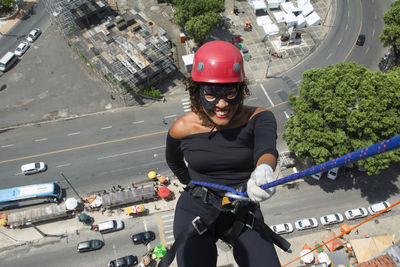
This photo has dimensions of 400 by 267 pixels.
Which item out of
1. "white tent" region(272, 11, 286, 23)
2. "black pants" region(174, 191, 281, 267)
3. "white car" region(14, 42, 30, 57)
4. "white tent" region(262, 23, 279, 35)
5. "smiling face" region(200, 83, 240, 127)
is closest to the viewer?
"smiling face" region(200, 83, 240, 127)

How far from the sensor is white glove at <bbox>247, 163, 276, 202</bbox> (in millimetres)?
7477

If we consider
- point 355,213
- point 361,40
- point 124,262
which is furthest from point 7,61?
point 361,40

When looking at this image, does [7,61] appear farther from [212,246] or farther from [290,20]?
[212,246]

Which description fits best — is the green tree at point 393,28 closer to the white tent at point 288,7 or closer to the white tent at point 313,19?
the white tent at point 313,19

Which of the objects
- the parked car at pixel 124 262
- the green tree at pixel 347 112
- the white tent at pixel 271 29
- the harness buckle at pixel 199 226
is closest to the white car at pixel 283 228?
the green tree at pixel 347 112

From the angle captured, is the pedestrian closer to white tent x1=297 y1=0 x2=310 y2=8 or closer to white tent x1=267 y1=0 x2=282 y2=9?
white tent x1=267 y1=0 x2=282 y2=9

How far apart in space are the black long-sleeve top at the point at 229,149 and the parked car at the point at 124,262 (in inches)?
1014

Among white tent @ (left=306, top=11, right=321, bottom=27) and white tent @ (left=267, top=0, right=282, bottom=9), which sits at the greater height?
white tent @ (left=267, top=0, right=282, bottom=9)

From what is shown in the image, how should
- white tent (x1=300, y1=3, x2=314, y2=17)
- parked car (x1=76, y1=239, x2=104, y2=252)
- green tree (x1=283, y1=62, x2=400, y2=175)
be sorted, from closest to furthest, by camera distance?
1. green tree (x1=283, y1=62, x2=400, y2=175)
2. parked car (x1=76, y1=239, x2=104, y2=252)
3. white tent (x1=300, y1=3, x2=314, y2=17)

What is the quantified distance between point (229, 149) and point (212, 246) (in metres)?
3.57

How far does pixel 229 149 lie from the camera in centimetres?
948

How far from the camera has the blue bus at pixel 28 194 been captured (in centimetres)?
3472

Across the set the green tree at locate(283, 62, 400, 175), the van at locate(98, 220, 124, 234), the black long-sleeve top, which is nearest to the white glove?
the black long-sleeve top

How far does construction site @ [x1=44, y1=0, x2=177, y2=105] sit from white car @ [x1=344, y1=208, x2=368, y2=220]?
102 ft
